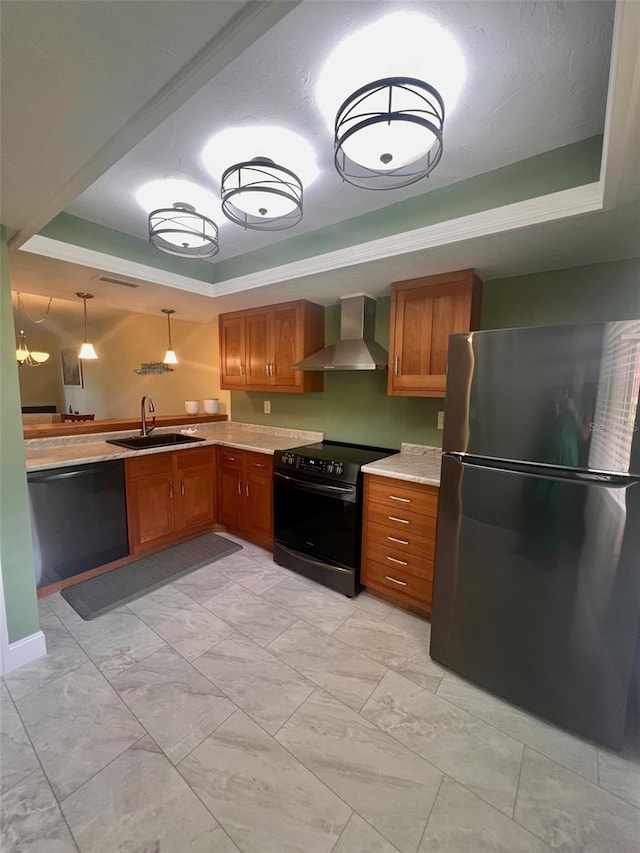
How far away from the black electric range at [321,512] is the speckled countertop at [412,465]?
0.10 meters

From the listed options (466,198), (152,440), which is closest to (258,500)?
(152,440)

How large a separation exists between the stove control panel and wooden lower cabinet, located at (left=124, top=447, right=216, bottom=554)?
1.04 m

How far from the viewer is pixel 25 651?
180 cm

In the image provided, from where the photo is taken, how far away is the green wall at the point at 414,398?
79.9 inches

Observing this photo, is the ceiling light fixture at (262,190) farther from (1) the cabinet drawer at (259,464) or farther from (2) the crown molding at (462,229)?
(1) the cabinet drawer at (259,464)

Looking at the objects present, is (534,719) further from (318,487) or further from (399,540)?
(318,487)

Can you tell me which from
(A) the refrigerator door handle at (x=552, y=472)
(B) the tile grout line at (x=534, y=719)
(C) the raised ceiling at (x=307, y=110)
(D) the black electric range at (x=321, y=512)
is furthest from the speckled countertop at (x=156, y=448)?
(B) the tile grout line at (x=534, y=719)

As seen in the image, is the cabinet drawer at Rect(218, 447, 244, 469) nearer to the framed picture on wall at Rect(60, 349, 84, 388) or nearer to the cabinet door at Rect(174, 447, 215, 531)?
the cabinet door at Rect(174, 447, 215, 531)

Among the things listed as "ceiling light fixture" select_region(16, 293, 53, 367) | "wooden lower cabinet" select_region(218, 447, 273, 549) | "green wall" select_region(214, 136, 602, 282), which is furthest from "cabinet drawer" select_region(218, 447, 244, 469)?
"ceiling light fixture" select_region(16, 293, 53, 367)

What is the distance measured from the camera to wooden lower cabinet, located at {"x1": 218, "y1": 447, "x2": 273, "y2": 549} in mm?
2994

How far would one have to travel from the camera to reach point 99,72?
0.82 metres

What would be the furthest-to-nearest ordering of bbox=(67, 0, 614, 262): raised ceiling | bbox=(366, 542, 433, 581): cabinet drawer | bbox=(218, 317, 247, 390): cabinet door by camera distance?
bbox=(218, 317, 247, 390): cabinet door
bbox=(366, 542, 433, 581): cabinet drawer
bbox=(67, 0, 614, 262): raised ceiling

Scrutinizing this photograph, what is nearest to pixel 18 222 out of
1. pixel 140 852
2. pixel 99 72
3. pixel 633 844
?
pixel 99 72

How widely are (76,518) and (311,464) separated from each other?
1776 mm
